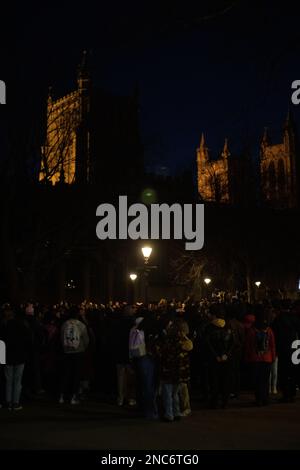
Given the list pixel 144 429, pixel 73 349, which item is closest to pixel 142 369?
pixel 144 429

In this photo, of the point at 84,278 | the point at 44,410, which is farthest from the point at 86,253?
the point at 44,410

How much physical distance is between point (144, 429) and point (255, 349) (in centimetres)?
342

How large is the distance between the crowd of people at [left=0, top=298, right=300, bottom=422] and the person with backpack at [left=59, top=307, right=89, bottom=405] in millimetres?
22

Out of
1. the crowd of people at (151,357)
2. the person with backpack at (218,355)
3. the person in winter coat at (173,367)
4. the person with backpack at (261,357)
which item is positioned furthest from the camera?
the person with backpack at (261,357)

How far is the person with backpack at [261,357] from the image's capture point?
488 inches

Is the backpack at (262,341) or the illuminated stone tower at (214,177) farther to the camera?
the illuminated stone tower at (214,177)

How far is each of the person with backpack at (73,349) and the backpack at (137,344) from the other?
4.60 ft

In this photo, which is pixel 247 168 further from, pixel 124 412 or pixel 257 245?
pixel 124 412

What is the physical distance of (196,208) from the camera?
42625mm

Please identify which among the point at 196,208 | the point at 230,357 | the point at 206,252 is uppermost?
the point at 196,208

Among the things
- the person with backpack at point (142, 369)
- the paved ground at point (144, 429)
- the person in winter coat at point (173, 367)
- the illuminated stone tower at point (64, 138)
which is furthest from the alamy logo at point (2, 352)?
the illuminated stone tower at point (64, 138)

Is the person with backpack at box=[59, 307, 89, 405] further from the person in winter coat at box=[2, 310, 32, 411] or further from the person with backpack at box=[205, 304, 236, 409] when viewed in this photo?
the person with backpack at box=[205, 304, 236, 409]

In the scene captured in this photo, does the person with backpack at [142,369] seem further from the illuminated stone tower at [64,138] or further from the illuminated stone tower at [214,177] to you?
the illuminated stone tower at [214,177]
